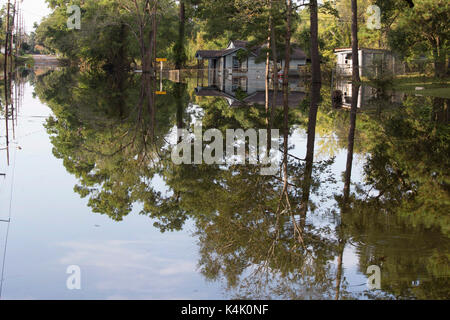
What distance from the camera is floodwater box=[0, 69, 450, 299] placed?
5.34m

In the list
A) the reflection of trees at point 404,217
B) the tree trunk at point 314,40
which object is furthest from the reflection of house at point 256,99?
the reflection of trees at point 404,217

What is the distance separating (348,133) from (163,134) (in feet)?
16.6

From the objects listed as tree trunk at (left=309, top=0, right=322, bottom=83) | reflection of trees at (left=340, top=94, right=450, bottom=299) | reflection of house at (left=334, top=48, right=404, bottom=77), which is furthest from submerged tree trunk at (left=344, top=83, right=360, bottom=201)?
reflection of house at (left=334, top=48, right=404, bottom=77)

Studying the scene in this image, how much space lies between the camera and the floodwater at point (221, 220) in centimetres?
534

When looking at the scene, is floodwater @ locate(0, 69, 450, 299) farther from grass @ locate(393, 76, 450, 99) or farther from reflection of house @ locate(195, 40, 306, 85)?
reflection of house @ locate(195, 40, 306, 85)

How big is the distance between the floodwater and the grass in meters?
19.3

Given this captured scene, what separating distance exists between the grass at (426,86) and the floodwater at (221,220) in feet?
63.3

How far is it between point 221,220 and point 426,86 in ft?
114

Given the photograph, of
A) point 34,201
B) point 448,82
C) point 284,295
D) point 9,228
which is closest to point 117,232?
A: point 9,228

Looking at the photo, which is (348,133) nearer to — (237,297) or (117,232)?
(117,232)

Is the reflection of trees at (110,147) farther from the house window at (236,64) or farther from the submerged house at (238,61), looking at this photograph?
the house window at (236,64)
